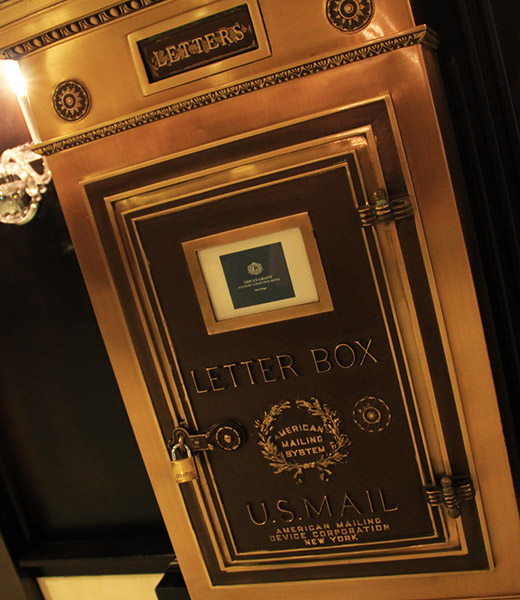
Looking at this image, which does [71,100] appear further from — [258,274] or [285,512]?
[285,512]

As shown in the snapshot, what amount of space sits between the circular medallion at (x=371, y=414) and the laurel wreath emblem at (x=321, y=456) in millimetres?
37

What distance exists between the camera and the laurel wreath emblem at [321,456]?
1035mm

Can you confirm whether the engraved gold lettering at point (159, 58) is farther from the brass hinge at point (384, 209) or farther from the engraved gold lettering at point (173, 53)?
the brass hinge at point (384, 209)

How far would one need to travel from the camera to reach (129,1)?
3.05 feet

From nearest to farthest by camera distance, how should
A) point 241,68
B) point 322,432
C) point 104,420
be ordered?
point 241,68 → point 322,432 → point 104,420

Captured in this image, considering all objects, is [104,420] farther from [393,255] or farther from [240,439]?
[393,255]

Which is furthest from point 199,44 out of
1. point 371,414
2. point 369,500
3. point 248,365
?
point 369,500

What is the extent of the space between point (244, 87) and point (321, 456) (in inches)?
25.7

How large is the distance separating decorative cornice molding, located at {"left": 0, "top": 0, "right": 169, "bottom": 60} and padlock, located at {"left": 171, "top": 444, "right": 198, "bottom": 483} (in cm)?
75

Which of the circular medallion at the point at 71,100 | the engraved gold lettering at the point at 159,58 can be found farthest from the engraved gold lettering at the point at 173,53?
the circular medallion at the point at 71,100

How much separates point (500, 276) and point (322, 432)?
445mm

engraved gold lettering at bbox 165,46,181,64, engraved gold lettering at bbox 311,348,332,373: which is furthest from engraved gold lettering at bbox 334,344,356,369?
engraved gold lettering at bbox 165,46,181,64

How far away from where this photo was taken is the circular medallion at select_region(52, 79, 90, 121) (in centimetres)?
100

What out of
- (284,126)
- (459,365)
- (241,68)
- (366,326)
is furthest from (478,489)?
(241,68)
